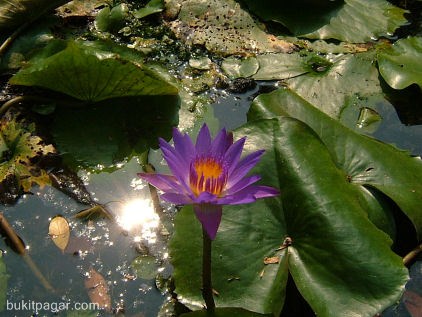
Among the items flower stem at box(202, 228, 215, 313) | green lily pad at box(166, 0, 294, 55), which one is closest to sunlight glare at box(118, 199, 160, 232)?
flower stem at box(202, 228, 215, 313)

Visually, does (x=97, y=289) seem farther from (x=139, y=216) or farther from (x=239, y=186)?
(x=239, y=186)

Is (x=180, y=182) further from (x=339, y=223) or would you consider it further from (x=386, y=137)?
(x=386, y=137)

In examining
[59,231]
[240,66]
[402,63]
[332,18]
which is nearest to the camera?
[59,231]

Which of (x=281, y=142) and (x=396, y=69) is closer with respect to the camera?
(x=281, y=142)

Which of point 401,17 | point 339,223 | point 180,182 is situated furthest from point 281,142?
point 401,17

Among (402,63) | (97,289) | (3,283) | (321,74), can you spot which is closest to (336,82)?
(321,74)

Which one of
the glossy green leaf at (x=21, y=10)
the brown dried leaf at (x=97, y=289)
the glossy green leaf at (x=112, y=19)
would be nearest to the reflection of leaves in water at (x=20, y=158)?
the brown dried leaf at (x=97, y=289)
